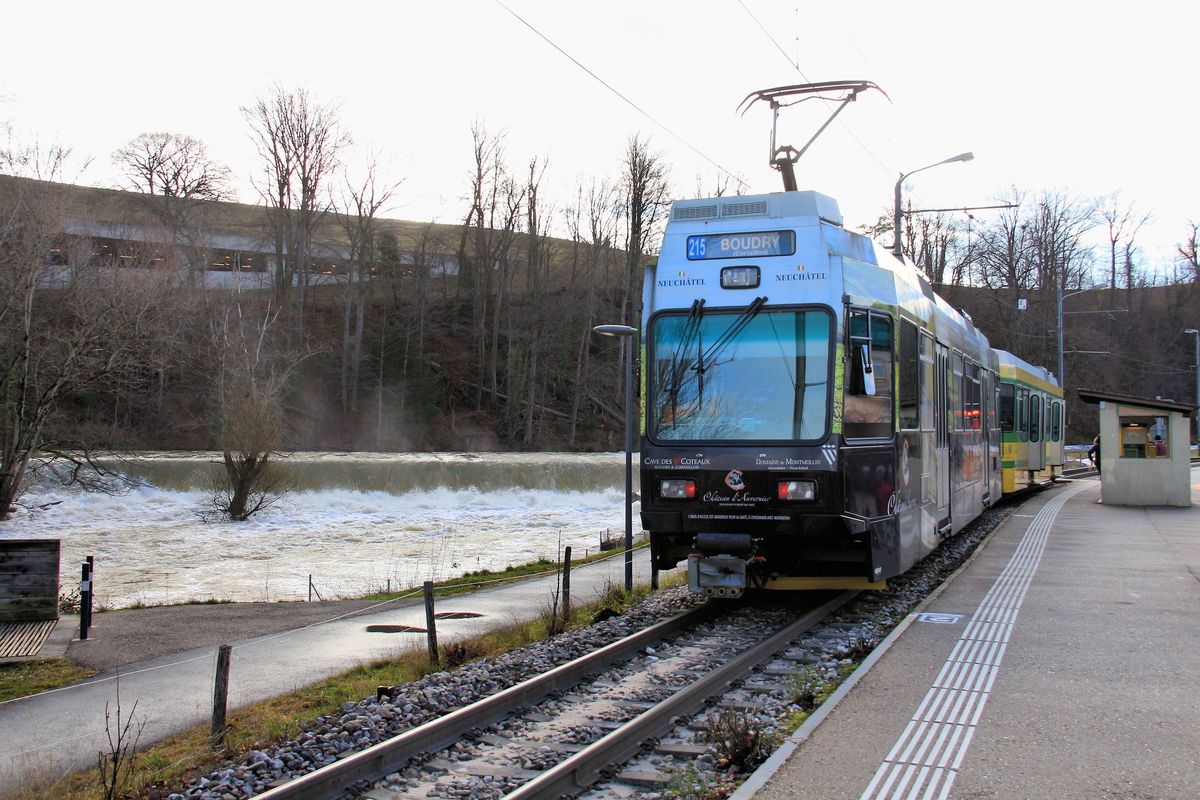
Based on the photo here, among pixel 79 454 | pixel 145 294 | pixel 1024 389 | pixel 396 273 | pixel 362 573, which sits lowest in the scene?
pixel 362 573

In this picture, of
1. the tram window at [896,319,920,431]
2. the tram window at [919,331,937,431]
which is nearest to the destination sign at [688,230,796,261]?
the tram window at [896,319,920,431]

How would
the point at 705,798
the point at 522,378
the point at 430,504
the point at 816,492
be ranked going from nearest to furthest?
1. the point at 705,798
2. the point at 816,492
3. the point at 430,504
4. the point at 522,378

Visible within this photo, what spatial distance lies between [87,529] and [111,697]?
2733 centimetres

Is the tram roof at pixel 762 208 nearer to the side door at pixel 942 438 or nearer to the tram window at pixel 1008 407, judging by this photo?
the side door at pixel 942 438

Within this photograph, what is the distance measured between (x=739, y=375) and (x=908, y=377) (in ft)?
7.07

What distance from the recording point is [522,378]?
5900 centimetres

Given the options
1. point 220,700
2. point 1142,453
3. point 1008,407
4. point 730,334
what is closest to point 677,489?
point 730,334

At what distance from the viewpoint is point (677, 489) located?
9469 millimetres

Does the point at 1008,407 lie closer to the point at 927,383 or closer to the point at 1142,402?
the point at 1142,402

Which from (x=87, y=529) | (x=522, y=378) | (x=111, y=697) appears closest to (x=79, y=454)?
(x=87, y=529)

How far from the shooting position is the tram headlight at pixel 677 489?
941 cm

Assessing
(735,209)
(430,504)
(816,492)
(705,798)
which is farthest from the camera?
(430,504)

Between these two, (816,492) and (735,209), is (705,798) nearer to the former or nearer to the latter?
(816,492)

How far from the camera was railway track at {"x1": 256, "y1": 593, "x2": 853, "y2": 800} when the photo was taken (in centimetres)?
548
